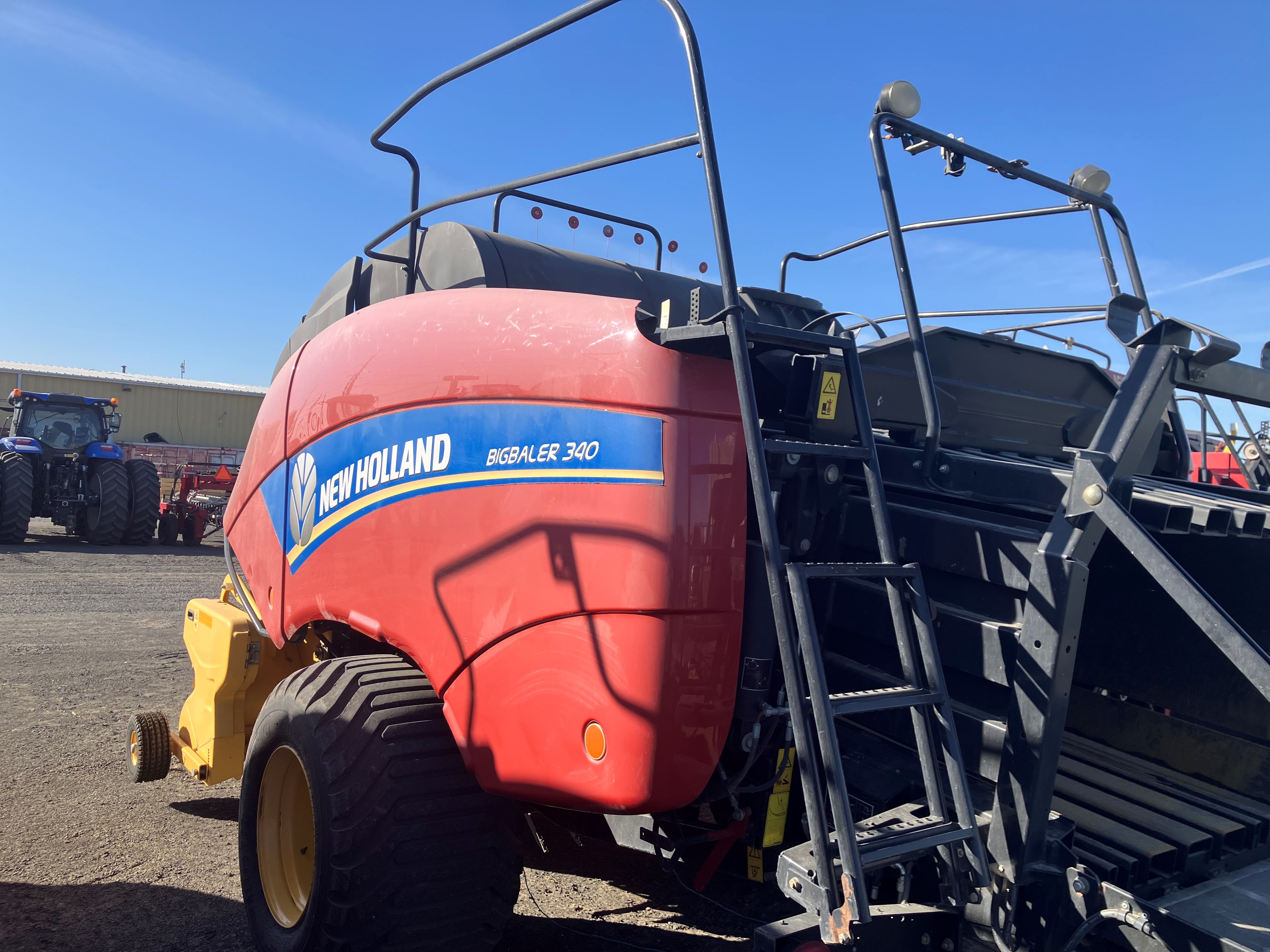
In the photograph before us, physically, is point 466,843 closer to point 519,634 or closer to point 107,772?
point 519,634

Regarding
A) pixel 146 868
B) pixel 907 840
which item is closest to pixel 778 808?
pixel 907 840

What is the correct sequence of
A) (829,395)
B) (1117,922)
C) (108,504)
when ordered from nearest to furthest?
(1117,922) < (829,395) < (108,504)

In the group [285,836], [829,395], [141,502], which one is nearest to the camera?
[829,395]

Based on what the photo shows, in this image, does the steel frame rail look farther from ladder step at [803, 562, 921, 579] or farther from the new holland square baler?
→ ladder step at [803, 562, 921, 579]

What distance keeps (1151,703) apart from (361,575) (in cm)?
267

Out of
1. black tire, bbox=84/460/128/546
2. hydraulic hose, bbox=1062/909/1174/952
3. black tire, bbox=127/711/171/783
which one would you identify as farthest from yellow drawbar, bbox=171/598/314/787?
black tire, bbox=84/460/128/546

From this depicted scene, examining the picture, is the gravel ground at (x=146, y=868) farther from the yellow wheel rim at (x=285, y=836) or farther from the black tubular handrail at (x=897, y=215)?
the black tubular handrail at (x=897, y=215)

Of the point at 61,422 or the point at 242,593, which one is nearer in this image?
the point at 242,593

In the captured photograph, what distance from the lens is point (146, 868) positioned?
3660mm

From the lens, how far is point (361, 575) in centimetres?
282

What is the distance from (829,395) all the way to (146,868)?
3.28 m

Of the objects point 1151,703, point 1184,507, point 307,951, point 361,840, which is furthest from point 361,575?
point 1151,703

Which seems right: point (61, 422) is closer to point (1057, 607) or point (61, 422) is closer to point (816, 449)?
point (816, 449)

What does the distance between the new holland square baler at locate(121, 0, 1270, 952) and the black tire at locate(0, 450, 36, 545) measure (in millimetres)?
12864
